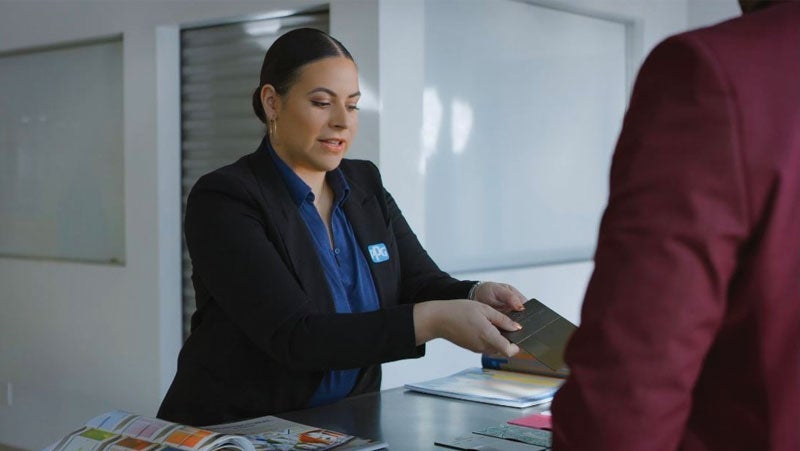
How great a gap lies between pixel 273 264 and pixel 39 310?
→ 3.83m

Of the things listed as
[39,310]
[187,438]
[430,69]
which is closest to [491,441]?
[187,438]

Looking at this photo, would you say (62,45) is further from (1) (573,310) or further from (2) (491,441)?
(2) (491,441)

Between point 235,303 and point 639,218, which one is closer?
point 639,218

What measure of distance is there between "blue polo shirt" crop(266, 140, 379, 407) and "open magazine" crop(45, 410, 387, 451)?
0.37 meters

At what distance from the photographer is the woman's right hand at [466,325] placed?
199 cm

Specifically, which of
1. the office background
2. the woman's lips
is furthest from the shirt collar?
the office background

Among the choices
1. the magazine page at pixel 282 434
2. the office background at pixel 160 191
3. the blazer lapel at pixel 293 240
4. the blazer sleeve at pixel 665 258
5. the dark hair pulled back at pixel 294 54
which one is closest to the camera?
the blazer sleeve at pixel 665 258

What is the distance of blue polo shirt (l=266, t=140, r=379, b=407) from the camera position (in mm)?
2410

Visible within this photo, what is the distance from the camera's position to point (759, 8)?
1087mm

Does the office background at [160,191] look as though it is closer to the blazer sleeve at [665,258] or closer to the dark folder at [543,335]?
the dark folder at [543,335]

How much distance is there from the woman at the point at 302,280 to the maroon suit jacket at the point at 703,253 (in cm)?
99

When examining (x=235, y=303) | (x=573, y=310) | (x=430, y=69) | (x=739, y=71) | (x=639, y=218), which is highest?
(x=430, y=69)

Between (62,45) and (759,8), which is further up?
(62,45)

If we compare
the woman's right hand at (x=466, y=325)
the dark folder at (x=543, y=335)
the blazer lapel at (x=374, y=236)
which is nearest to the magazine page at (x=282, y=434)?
the woman's right hand at (x=466, y=325)
